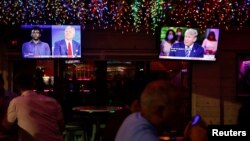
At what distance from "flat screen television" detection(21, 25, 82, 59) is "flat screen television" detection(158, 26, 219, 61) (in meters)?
2.14

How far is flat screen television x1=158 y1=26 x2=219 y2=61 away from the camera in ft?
41.9

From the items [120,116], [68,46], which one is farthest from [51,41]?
[120,116]

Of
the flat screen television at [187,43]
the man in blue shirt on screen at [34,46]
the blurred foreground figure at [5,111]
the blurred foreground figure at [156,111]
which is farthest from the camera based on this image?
the flat screen television at [187,43]


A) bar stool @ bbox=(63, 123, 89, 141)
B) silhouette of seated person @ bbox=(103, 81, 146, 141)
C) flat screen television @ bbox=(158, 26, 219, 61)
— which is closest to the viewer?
silhouette of seated person @ bbox=(103, 81, 146, 141)

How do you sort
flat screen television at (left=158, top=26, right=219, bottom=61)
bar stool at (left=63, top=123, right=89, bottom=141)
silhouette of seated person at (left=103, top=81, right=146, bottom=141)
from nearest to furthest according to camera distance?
silhouette of seated person at (left=103, top=81, right=146, bottom=141) → bar stool at (left=63, top=123, right=89, bottom=141) → flat screen television at (left=158, top=26, right=219, bottom=61)

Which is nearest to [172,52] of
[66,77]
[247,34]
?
[247,34]

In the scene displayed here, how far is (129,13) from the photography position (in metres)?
13.0

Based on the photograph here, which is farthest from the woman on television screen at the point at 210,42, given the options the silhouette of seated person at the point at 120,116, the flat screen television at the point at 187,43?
the silhouette of seated person at the point at 120,116

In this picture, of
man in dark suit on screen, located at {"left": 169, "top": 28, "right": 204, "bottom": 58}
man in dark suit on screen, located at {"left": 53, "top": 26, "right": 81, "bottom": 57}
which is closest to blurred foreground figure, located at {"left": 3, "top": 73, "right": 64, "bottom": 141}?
man in dark suit on screen, located at {"left": 53, "top": 26, "right": 81, "bottom": 57}

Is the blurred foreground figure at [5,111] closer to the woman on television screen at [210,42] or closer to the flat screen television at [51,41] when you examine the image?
the flat screen television at [51,41]

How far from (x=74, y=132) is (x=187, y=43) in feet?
11.8

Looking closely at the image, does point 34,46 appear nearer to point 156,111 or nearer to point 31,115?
point 31,115

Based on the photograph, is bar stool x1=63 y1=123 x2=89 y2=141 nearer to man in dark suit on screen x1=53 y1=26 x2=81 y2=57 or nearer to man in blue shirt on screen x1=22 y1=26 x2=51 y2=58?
man in dark suit on screen x1=53 y1=26 x2=81 y2=57

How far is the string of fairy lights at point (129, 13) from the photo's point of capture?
12.5m
